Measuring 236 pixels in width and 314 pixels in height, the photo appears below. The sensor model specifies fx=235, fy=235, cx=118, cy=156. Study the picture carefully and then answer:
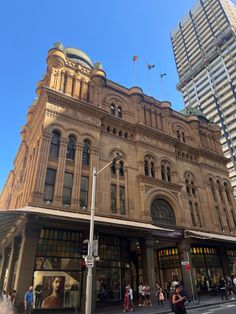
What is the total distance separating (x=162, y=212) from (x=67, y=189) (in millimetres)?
11002

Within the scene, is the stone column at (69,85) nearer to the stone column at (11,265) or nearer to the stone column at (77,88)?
the stone column at (77,88)

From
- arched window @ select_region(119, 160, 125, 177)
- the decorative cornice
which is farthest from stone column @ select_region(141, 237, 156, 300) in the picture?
arched window @ select_region(119, 160, 125, 177)

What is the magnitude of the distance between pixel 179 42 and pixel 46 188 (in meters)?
125

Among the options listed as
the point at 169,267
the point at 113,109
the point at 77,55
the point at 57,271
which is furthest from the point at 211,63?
the point at 57,271

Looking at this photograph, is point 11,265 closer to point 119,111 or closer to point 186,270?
point 186,270

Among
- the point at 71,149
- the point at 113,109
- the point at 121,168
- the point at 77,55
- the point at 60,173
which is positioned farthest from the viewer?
the point at 77,55

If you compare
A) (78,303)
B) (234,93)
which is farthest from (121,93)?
(234,93)

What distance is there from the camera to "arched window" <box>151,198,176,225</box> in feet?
81.3

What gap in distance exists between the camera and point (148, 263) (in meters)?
20.7

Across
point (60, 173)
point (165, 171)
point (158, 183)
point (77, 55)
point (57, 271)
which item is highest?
point (77, 55)

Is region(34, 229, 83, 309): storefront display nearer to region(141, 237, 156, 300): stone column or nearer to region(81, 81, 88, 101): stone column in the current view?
region(141, 237, 156, 300): stone column

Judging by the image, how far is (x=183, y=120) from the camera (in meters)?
35.9

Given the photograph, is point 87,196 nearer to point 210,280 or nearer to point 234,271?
point 210,280

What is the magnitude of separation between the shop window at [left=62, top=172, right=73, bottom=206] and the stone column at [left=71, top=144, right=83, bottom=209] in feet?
1.36
